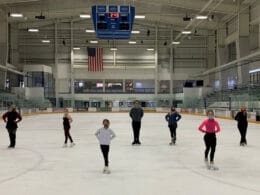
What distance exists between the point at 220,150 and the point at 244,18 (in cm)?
2942

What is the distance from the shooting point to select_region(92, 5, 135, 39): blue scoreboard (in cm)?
1906

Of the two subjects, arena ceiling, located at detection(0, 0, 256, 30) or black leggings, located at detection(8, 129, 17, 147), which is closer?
black leggings, located at detection(8, 129, 17, 147)

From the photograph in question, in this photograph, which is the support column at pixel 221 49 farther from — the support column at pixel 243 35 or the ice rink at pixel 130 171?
the ice rink at pixel 130 171

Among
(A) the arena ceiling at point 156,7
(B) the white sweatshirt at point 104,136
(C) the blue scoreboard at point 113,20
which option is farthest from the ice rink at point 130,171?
(A) the arena ceiling at point 156,7

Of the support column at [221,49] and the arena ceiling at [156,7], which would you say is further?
the support column at [221,49]

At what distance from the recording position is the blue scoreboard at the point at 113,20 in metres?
19.1

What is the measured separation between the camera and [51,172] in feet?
27.1

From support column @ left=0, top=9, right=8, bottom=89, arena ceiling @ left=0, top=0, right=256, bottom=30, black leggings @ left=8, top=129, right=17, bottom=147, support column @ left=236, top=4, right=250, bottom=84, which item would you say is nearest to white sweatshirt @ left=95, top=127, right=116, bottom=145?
black leggings @ left=8, top=129, right=17, bottom=147

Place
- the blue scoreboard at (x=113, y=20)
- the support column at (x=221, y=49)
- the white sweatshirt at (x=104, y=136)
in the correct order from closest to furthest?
the white sweatshirt at (x=104, y=136)
the blue scoreboard at (x=113, y=20)
the support column at (x=221, y=49)

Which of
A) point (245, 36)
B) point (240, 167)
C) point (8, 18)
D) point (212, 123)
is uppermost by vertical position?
point (8, 18)

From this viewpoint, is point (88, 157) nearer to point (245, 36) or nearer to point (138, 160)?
point (138, 160)

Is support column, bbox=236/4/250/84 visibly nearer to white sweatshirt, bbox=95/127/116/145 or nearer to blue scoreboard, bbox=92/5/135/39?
blue scoreboard, bbox=92/5/135/39

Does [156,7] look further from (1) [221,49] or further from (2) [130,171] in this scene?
(2) [130,171]

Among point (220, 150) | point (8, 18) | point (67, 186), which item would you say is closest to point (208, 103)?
A: point (8, 18)
